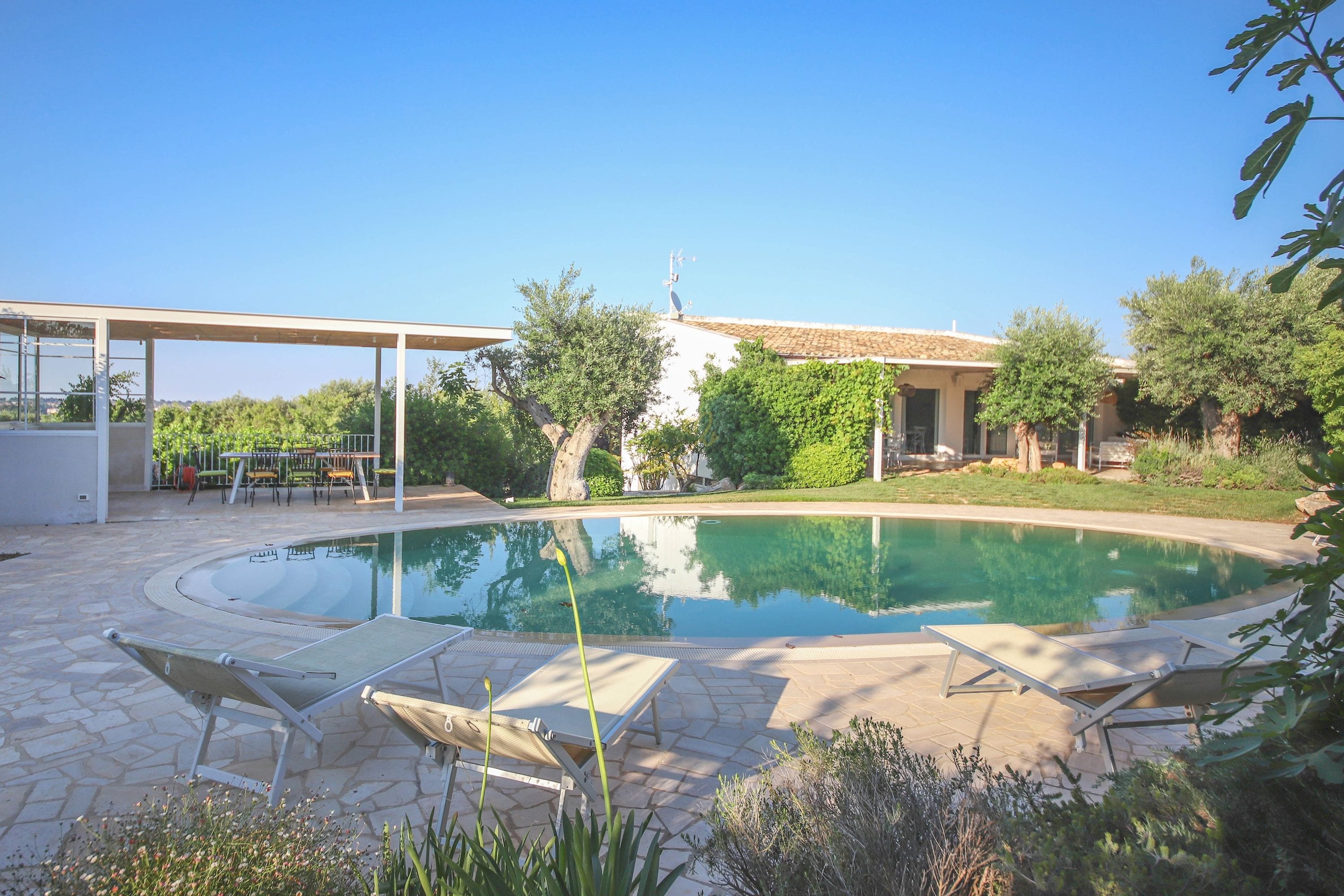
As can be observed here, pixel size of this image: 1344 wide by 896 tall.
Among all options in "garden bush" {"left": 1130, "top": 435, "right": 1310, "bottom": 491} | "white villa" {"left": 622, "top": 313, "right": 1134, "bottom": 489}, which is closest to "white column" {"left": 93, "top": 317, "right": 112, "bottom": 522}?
"white villa" {"left": 622, "top": 313, "right": 1134, "bottom": 489}

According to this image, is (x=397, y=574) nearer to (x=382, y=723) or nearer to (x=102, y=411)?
(x=382, y=723)

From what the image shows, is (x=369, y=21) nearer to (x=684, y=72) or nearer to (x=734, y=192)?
(x=684, y=72)

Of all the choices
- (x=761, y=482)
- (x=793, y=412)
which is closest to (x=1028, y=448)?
(x=793, y=412)

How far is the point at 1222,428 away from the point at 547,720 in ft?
65.5

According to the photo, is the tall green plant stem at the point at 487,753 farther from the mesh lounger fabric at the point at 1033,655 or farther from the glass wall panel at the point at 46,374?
the glass wall panel at the point at 46,374

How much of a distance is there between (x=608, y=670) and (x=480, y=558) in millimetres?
5901

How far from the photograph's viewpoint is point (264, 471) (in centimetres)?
1325

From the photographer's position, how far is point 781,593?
777 cm

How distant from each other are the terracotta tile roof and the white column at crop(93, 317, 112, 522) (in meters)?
12.3

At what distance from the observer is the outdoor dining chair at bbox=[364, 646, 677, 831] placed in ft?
8.29

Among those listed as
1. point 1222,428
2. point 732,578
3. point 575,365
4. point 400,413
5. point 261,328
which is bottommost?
point 732,578

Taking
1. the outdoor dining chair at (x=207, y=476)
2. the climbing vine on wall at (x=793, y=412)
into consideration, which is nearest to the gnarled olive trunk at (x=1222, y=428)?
the climbing vine on wall at (x=793, y=412)

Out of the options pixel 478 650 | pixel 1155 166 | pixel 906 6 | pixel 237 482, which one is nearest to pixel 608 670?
pixel 478 650

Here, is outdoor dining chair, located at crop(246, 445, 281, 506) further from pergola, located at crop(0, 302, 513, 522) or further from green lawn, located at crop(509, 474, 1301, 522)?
green lawn, located at crop(509, 474, 1301, 522)
